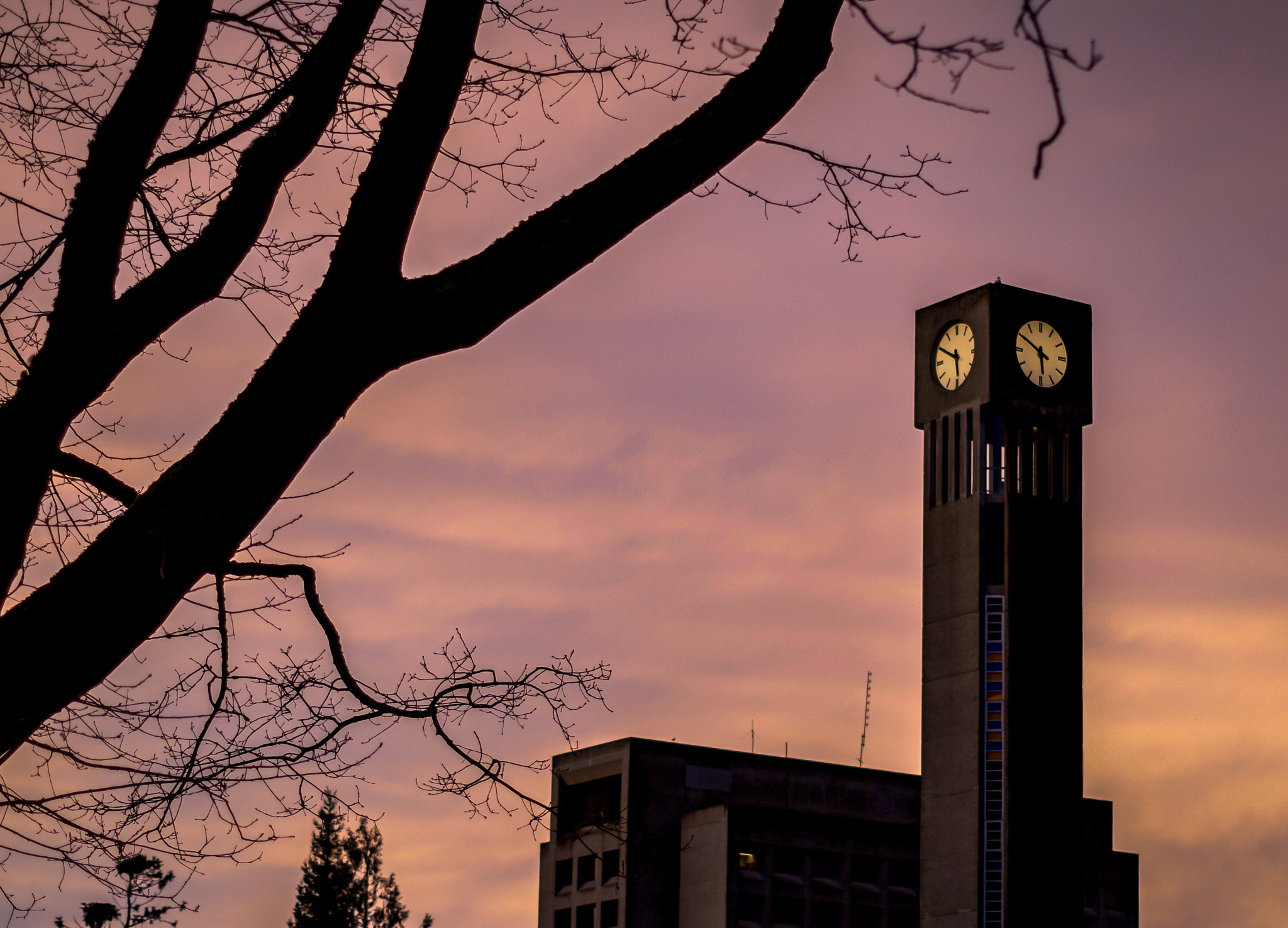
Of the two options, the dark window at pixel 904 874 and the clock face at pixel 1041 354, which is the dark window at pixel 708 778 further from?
the clock face at pixel 1041 354

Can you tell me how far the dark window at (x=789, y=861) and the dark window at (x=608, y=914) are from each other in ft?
21.8

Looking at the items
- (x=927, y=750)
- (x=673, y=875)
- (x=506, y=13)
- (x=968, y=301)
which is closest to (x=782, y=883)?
(x=673, y=875)

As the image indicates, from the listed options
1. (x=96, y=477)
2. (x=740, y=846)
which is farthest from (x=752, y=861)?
(x=96, y=477)

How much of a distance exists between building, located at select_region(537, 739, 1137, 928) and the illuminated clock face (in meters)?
22.8

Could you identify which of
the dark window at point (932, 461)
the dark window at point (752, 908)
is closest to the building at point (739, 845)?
the dark window at point (752, 908)

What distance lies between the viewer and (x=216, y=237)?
14.6 feet

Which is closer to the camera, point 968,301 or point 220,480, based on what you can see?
point 220,480

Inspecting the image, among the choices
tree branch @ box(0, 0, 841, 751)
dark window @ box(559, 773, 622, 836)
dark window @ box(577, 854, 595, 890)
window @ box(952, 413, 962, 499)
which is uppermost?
window @ box(952, 413, 962, 499)

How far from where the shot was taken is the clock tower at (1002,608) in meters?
47.7

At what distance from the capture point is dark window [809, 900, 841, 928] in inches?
2714

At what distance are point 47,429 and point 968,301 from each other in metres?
48.3

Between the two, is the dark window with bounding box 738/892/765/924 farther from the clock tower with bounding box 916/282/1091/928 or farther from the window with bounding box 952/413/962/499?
the window with bounding box 952/413/962/499

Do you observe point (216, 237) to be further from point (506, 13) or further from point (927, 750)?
point (927, 750)

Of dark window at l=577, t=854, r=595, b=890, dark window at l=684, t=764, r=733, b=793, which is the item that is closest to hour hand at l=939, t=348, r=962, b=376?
dark window at l=684, t=764, r=733, b=793
